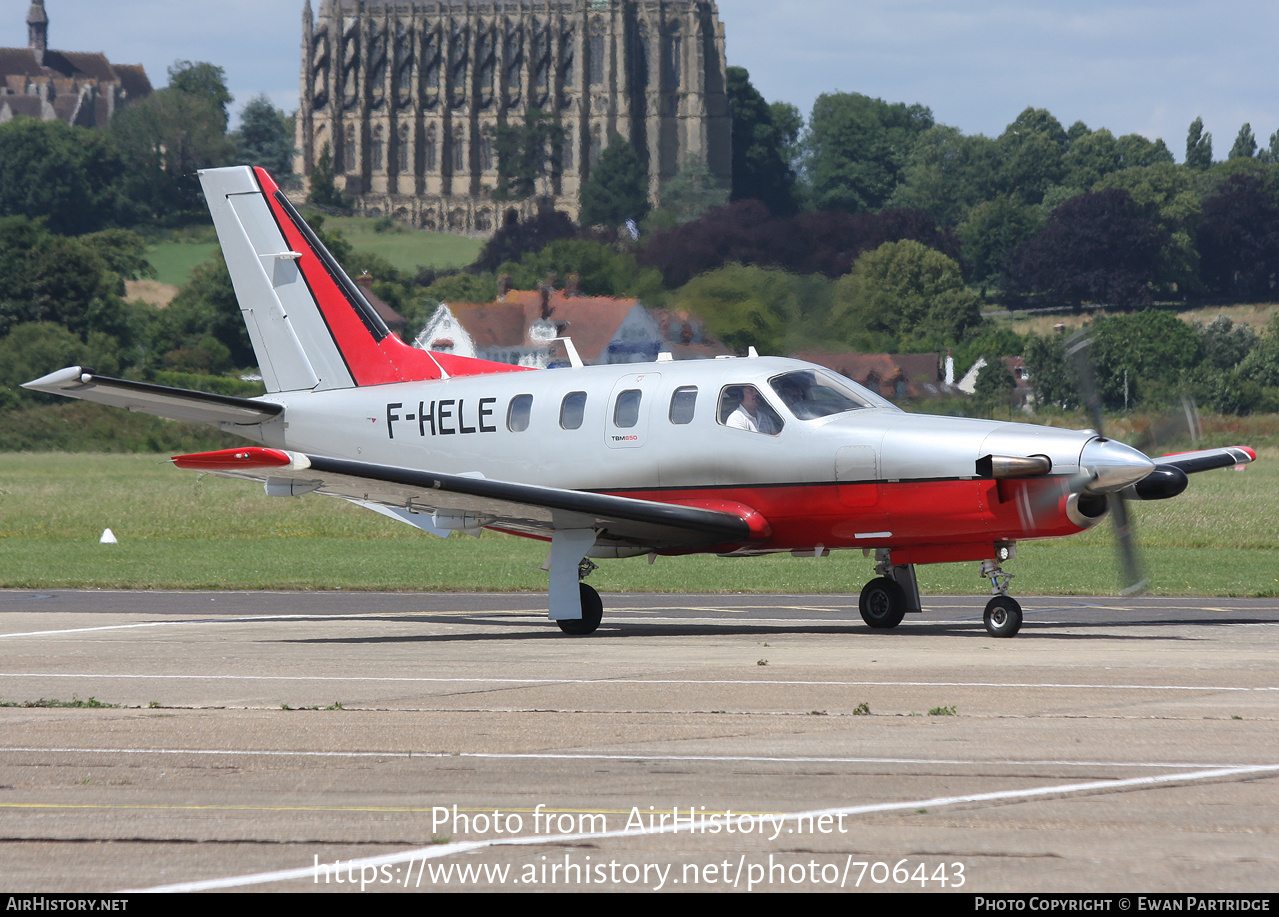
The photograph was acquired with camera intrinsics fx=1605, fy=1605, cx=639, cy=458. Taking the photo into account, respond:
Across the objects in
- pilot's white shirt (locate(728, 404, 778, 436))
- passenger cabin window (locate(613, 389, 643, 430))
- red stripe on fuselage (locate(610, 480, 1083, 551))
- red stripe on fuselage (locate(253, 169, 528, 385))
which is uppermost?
red stripe on fuselage (locate(253, 169, 528, 385))

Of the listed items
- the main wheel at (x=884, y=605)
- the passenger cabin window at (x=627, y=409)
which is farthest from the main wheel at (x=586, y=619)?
the main wheel at (x=884, y=605)

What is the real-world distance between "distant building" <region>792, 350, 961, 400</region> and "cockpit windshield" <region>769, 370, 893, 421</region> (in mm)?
27415

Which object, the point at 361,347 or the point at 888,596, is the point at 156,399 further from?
the point at 888,596

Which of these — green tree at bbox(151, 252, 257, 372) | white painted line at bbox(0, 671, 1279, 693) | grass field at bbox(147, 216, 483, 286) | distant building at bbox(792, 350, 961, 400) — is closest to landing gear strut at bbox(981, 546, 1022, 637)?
white painted line at bbox(0, 671, 1279, 693)

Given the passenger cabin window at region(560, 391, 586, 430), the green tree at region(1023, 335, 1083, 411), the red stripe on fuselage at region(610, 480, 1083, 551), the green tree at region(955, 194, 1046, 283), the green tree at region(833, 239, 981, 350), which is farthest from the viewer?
the green tree at region(955, 194, 1046, 283)

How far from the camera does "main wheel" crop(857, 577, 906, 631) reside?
1822 centimetres

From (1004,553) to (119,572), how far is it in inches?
652

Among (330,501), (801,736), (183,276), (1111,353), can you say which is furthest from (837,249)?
(183,276)

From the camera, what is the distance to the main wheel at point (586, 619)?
18344 millimetres

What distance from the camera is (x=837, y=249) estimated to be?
7925 centimetres

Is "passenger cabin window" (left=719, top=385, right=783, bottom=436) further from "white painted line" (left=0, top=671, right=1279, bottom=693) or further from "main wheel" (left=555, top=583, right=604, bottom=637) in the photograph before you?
"white painted line" (left=0, top=671, right=1279, bottom=693)

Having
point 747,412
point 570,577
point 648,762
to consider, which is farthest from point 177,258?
point 648,762

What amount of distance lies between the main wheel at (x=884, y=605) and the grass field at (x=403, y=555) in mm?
4318

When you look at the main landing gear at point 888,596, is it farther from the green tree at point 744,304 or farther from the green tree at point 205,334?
the green tree at point 205,334
